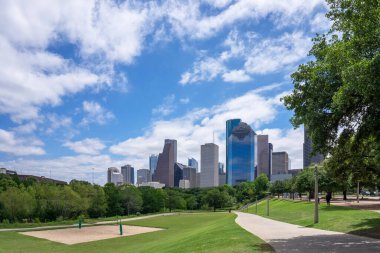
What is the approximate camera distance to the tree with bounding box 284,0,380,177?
15.2m

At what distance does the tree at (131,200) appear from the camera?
4968 inches

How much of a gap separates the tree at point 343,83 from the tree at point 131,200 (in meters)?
108

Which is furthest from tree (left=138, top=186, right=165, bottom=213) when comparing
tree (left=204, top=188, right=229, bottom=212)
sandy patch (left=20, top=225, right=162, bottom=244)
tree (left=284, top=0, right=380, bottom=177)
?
tree (left=284, top=0, right=380, bottom=177)

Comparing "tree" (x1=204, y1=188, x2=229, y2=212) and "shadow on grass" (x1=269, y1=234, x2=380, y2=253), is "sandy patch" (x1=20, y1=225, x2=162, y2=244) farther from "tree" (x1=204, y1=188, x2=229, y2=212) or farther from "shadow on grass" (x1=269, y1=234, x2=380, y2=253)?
"tree" (x1=204, y1=188, x2=229, y2=212)

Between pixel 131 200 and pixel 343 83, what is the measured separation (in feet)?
376

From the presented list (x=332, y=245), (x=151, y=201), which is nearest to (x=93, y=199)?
(x=151, y=201)

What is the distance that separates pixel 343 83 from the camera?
17.4 metres

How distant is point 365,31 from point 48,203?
92327 millimetres

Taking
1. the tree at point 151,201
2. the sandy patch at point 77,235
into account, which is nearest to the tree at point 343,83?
the sandy patch at point 77,235

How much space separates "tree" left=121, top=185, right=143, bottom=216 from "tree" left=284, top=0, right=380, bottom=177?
353 ft

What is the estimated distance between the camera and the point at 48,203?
3782 inches

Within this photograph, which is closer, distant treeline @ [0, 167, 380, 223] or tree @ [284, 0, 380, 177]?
tree @ [284, 0, 380, 177]

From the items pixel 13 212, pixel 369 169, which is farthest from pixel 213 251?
pixel 13 212

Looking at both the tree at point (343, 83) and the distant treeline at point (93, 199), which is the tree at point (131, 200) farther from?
the tree at point (343, 83)
